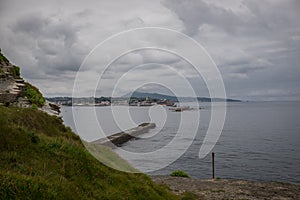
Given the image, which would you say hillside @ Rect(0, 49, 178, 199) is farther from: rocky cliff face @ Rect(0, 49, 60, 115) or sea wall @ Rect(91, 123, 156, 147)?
sea wall @ Rect(91, 123, 156, 147)

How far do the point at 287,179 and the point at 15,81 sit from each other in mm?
32791

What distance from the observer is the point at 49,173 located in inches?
344

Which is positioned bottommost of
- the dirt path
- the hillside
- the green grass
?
the dirt path

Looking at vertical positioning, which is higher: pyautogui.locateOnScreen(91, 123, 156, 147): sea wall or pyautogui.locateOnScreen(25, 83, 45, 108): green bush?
pyautogui.locateOnScreen(25, 83, 45, 108): green bush

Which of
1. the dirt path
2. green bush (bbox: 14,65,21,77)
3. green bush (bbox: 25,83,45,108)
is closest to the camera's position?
green bush (bbox: 25,83,45,108)

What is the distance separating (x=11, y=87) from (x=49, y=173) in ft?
35.7

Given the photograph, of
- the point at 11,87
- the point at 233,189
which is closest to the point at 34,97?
the point at 11,87

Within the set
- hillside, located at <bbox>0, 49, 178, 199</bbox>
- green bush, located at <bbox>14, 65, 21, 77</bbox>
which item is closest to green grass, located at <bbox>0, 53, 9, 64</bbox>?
→ green bush, located at <bbox>14, 65, 21, 77</bbox>

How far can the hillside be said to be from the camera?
722cm

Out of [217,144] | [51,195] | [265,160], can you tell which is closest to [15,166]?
[51,195]

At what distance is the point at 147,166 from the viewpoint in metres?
42.5

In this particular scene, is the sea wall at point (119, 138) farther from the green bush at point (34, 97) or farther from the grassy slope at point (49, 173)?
the grassy slope at point (49, 173)

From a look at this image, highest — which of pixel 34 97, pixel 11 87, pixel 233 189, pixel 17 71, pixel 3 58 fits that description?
pixel 3 58

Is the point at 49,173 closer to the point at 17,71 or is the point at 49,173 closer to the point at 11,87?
the point at 11,87
